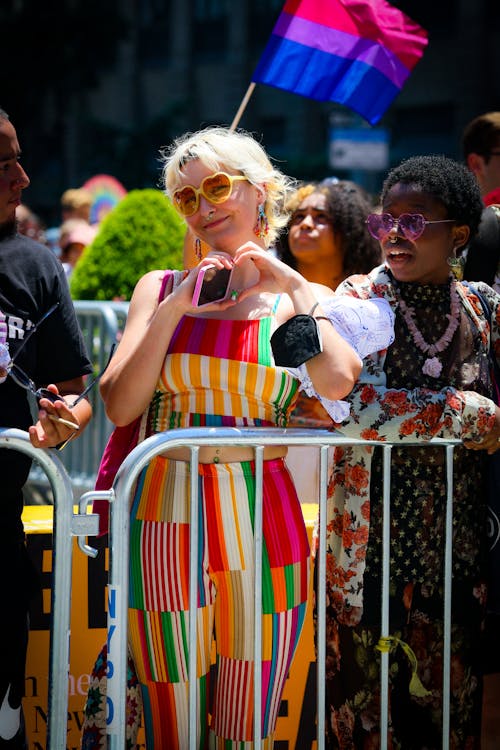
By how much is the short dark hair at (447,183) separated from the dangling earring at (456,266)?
10 centimetres

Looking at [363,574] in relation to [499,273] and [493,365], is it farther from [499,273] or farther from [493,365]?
[499,273]

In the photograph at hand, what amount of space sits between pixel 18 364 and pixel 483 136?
264cm

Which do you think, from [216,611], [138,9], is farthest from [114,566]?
[138,9]

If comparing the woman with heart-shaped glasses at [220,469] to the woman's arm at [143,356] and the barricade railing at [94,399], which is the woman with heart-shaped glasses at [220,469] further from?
the barricade railing at [94,399]

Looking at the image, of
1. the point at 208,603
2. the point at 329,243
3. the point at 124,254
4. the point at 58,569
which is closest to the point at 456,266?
the point at 208,603

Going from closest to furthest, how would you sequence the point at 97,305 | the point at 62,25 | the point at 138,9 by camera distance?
the point at 97,305 → the point at 62,25 → the point at 138,9

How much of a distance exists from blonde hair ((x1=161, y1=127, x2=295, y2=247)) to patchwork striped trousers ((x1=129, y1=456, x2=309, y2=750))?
85 centimetres

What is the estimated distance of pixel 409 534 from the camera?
3053 mm

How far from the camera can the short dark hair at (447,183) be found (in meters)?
3.05

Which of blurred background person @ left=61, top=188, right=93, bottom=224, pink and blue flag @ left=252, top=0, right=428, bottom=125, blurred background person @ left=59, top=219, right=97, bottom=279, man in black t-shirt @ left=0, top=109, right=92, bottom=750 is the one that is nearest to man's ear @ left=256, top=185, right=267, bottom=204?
man in black t-shirt @ left=0, top=109, right=92, bottom=750

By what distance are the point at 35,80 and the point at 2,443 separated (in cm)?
2882

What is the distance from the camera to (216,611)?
9.55 feet

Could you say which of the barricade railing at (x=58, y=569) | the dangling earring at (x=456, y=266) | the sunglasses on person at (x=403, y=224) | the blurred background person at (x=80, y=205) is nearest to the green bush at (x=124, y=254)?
the blurred background person at (x=80, y=205)

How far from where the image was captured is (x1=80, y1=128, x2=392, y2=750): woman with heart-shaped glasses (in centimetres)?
285
